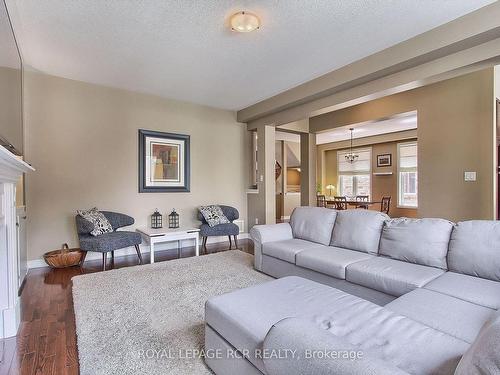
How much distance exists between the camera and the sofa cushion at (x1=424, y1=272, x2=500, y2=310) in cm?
160

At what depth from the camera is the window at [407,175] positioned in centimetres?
788

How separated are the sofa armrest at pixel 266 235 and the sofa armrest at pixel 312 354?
7.31 ft

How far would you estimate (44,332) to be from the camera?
2.07 metres

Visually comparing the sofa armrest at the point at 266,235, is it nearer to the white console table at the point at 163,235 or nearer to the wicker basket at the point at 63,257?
the white console table at the point at 163,235

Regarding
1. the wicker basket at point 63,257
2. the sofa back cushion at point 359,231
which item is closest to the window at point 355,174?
the sofa back cushion at point 359,231

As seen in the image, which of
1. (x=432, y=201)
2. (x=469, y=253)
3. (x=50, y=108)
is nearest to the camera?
(x=469, y=253)

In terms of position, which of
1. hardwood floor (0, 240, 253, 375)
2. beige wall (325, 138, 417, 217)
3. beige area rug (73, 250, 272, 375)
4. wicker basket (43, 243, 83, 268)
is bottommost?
hardwood floor (0, 240, 253, 375)

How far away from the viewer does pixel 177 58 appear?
10.9ft

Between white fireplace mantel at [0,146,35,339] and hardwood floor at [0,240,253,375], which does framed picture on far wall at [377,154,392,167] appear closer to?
hardwood floor at [0,240,253,375]

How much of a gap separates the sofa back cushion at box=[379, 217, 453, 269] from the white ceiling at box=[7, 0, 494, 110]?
188 centimetres

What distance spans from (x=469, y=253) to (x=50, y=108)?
5026 mm

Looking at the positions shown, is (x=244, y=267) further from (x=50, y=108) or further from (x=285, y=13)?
(x=50, y=108)

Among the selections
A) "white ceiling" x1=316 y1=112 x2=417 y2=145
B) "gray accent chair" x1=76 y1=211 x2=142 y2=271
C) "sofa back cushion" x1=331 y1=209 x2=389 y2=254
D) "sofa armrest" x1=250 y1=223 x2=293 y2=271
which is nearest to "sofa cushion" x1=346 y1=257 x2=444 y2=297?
"sofa back cushion" x1=331 y1=209 x2=389 y2=254

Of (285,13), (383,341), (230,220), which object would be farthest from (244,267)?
(285,13)
